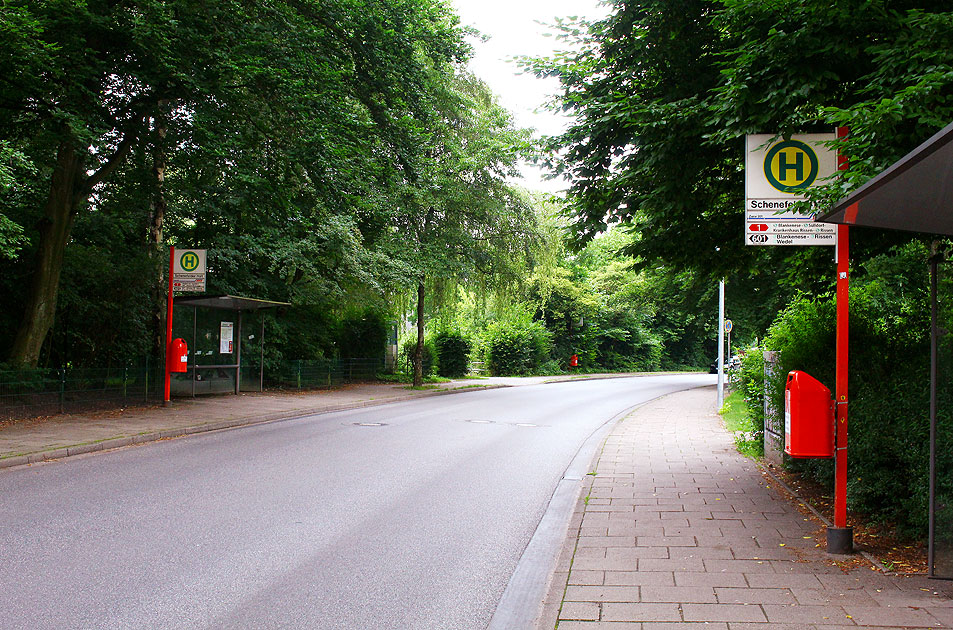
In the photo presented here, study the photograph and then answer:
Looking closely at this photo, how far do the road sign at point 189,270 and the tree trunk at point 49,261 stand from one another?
221cm

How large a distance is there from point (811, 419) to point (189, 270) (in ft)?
44.7

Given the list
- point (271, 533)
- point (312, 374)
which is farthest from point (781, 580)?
point (312, 374)

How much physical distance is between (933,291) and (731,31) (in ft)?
11.8

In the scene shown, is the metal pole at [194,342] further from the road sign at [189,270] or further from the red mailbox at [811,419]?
the red mailbox at [811,419]

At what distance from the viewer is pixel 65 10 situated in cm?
1137

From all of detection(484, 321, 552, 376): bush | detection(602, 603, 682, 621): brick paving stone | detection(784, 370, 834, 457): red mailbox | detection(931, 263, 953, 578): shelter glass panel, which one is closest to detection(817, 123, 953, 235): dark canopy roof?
detection(931, 263, 953, 578): shelter glass panel

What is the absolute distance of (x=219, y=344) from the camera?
19125 mm

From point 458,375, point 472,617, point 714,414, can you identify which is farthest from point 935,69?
point 458,375

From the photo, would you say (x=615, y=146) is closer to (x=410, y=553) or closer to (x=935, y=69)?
(x=935, y=69)

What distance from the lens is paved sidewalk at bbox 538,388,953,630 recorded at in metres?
3.84

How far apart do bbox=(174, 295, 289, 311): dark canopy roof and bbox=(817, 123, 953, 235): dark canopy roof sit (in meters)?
15.6

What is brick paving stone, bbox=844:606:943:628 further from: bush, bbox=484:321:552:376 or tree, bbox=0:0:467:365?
bush, bbox=484:321:552:376

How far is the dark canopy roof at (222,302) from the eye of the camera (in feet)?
57.1

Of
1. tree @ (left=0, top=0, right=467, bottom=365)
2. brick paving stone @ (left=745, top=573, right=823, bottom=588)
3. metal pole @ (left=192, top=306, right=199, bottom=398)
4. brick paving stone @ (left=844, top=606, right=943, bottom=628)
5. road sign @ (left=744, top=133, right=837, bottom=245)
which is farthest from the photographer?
metal pole @ (left=192, top=306, right=199, bottom=398)
